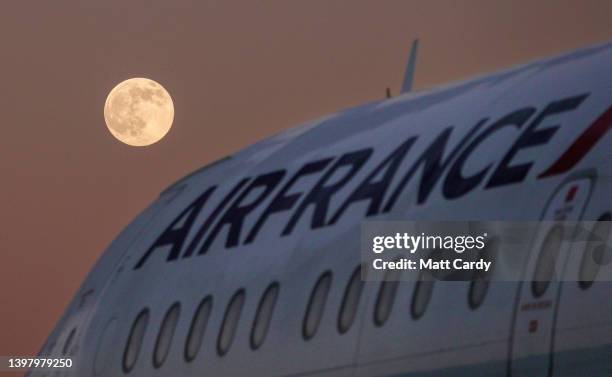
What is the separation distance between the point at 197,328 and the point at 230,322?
82 cm

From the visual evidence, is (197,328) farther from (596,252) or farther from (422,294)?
(596,252)

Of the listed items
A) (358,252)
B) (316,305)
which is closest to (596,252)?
(358,252)

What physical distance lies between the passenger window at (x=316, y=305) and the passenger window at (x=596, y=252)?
12.0ft

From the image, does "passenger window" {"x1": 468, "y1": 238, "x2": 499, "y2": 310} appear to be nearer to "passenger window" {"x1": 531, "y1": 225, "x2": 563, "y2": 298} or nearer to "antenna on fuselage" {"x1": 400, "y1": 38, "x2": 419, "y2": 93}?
"passenger window" {"x1": 531, "y1": 225, "x2": 563, "y2": 298}

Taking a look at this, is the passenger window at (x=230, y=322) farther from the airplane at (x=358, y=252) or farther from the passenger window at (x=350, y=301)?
the passenger window at (x=350, y=301)

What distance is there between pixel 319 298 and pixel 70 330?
7.08 metres

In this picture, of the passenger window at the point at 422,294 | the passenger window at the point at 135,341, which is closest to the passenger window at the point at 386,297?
the passenger window at the point at 422,294

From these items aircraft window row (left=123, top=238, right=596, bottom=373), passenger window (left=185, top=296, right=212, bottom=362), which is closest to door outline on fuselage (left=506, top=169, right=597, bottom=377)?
aircraft window row (left=123, top=238, right=596, bottom=373)

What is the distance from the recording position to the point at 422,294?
36.8 ft

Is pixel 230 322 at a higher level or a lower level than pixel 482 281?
higher

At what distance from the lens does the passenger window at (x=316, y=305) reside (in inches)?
501

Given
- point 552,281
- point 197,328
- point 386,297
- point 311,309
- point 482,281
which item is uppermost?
point 197,328

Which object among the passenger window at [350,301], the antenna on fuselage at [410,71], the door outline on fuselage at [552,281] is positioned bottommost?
the door outline on fuselage at [552,281]

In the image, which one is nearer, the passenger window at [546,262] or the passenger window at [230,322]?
the passenger window at [546,262]
